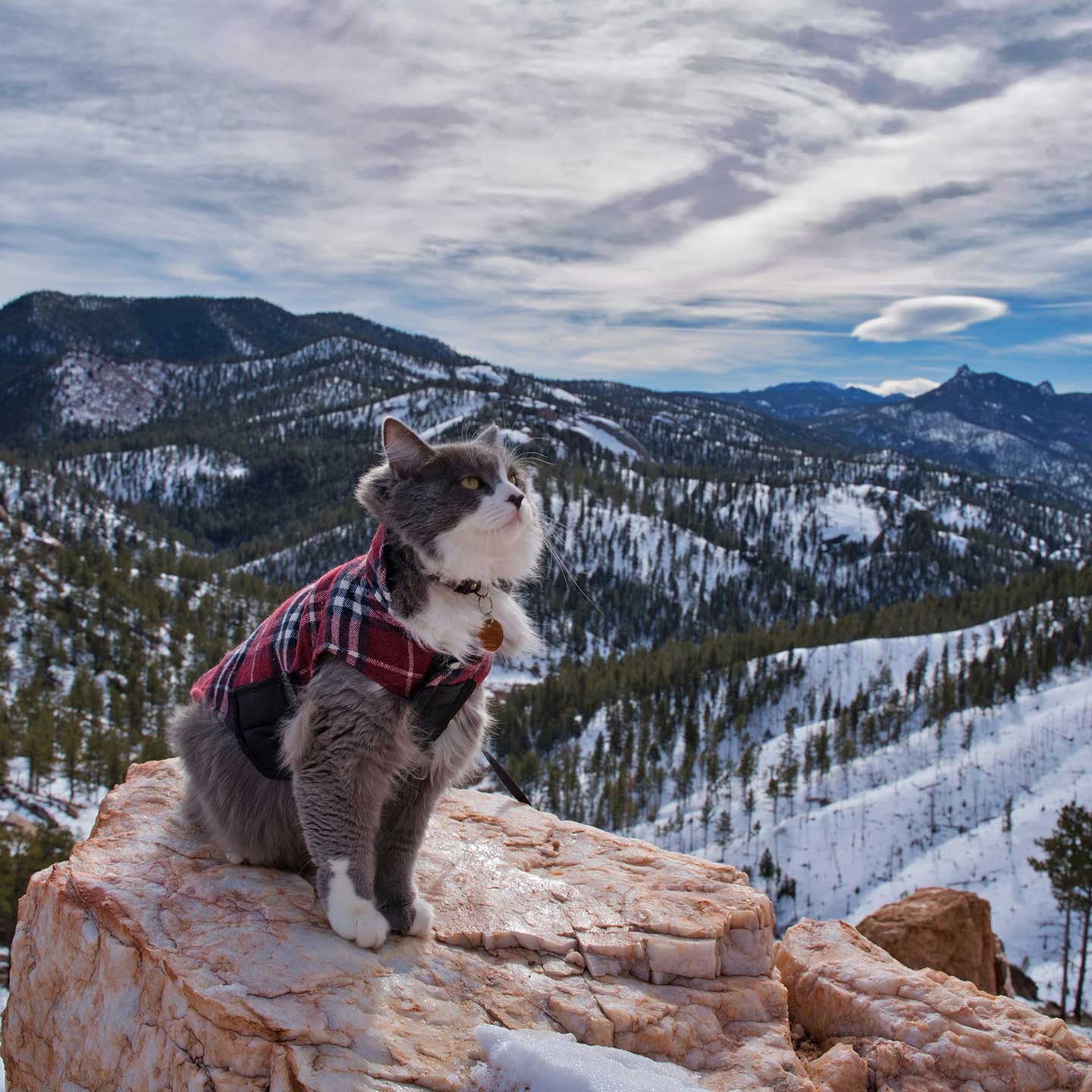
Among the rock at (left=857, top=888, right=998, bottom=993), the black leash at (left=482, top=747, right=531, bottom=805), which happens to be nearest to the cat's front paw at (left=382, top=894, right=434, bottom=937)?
the black leash at (left=482, top=747, right=531, bottom=805)

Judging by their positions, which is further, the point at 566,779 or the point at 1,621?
the point at 1,621

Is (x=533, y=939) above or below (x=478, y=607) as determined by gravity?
below

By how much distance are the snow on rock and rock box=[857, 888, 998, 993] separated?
52.7 feet

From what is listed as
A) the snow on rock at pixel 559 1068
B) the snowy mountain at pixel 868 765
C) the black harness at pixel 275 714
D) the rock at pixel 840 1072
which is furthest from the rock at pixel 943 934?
the snowy mountain at pixel 868 765

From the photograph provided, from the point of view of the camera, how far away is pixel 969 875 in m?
98.5

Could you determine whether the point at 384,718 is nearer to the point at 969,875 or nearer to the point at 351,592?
the point at 351,592

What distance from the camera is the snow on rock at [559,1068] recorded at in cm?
434

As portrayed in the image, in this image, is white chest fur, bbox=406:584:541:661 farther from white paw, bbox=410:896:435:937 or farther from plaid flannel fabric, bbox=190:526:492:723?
white paw, bbox=410:896:435:937

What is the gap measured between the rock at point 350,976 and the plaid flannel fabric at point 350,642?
62.0 inches

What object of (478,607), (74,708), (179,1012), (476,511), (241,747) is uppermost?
(476,511)

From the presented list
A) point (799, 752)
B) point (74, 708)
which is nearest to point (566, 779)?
point (799, 752)

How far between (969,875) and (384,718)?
11721 cm

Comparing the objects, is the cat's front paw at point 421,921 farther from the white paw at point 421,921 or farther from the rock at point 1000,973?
the rock at point 1000,973

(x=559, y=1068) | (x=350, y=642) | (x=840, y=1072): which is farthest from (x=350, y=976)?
(x=840, y=1072)
